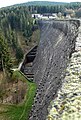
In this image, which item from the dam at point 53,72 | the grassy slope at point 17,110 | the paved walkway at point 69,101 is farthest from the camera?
the grassy slope at point 17,110

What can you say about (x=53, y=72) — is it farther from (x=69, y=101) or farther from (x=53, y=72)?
(x=69, y=101)

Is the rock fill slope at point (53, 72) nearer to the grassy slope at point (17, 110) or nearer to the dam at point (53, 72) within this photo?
the dam at point (53, 72)

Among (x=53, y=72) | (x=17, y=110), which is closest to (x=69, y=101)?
(x=53, y=72)

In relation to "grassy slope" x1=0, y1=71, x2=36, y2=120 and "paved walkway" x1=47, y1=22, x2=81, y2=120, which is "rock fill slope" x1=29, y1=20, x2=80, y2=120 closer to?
"paved walkway" x1=47, y1=22, x2=81, y2=120

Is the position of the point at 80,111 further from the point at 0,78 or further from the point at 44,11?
the point at 44,11

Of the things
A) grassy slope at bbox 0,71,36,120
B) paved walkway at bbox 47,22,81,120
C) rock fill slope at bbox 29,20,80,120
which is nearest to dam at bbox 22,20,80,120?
rock fill slope at bbox 29,20,80,120

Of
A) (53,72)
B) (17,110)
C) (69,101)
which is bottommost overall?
(17,110)

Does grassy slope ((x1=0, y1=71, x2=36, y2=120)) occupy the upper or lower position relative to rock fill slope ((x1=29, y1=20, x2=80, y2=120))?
lower

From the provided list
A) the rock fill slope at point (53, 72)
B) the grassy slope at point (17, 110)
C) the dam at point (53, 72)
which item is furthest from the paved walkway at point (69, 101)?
the grassy slope at point (17, 110)

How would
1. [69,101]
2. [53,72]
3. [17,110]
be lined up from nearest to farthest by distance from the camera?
1. [69,101]
2. [53,72]
3. [17,110]

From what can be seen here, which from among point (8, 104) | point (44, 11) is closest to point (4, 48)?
point (8, 104)

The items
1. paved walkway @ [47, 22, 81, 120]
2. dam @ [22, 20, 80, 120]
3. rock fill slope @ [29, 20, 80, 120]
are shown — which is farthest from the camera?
rock fill slope @ [29, 20, 80, 120]
